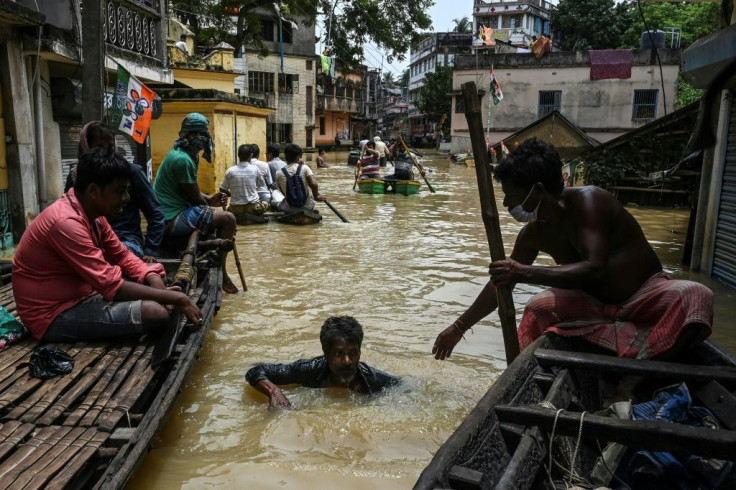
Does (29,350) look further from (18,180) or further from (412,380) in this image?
(18,180)

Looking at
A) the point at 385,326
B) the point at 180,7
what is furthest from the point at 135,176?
the point at 180,7

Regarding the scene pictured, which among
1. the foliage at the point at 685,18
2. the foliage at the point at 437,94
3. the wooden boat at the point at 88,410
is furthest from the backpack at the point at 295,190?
the foliage at the point at 437,94

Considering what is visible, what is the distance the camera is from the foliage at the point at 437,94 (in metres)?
46.7

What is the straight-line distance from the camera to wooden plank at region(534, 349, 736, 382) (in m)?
2.96

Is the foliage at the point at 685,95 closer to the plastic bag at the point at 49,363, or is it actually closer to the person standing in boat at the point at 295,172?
the person standing in boat at the point at 295,172

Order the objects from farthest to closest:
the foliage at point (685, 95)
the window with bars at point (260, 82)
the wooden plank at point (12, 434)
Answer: the window with bars at point (260, 82)
the foliage at point (685, 95)
the wooden plank at point (12, 434)

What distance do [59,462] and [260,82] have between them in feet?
118

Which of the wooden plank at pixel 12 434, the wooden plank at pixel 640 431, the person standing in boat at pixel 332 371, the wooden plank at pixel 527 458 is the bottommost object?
the person standing in boat at pixel 332 371

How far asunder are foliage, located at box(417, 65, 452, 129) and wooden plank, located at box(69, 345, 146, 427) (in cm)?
4471

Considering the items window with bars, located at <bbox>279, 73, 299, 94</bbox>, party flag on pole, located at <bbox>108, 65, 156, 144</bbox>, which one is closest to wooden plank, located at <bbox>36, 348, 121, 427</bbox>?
party flag on pole, located at <bbox>108, 65, 156, 144</bbox>

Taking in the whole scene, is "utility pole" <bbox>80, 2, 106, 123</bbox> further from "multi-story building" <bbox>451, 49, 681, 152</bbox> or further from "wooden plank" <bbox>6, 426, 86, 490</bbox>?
"multi-story building" <bbox>451, 49, 681, 152</bbox>

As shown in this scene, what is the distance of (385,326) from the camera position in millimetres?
6254

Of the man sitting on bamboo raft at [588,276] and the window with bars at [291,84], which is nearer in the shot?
the man sitting on bamboo raft at [588,276]

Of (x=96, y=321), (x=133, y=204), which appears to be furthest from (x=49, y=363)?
(x=133, y=204)
